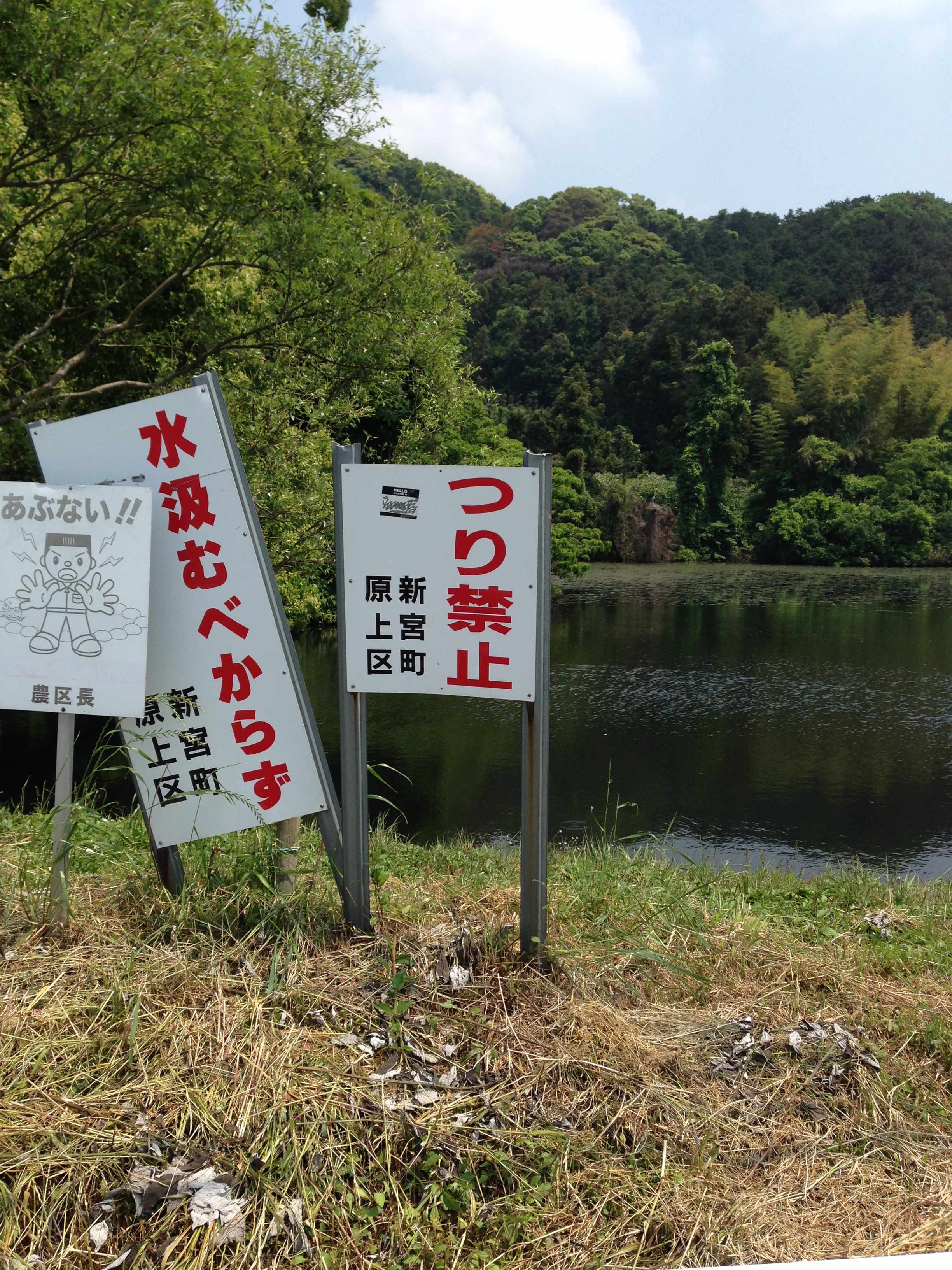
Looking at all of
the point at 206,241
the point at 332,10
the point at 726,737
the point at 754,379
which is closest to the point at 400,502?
the point at 206,241

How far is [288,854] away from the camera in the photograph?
2.71 meters

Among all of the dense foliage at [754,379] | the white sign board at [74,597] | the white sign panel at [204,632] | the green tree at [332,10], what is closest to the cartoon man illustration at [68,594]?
the white sign board at [74,597]

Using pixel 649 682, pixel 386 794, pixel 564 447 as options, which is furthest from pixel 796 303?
pixel 386 794

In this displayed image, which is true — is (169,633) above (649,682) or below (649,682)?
above

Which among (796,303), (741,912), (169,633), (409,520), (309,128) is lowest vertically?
(741,912)

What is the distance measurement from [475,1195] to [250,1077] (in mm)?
494

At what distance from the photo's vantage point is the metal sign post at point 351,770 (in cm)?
232

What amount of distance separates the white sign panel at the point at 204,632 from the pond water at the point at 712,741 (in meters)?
3.55

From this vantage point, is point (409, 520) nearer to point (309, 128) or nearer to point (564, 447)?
point (309, 128)

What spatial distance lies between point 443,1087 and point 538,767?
76 cm

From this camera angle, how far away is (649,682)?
14328mm

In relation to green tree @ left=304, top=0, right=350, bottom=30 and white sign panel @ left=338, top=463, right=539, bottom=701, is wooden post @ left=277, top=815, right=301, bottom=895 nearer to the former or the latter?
white sign panel @ left=338, top=463, right=539, bottom=701

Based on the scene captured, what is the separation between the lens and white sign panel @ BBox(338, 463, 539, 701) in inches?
87.5

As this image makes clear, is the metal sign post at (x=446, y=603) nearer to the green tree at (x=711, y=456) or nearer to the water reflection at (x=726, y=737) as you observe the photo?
the water reflection at (x=726, y=737)
